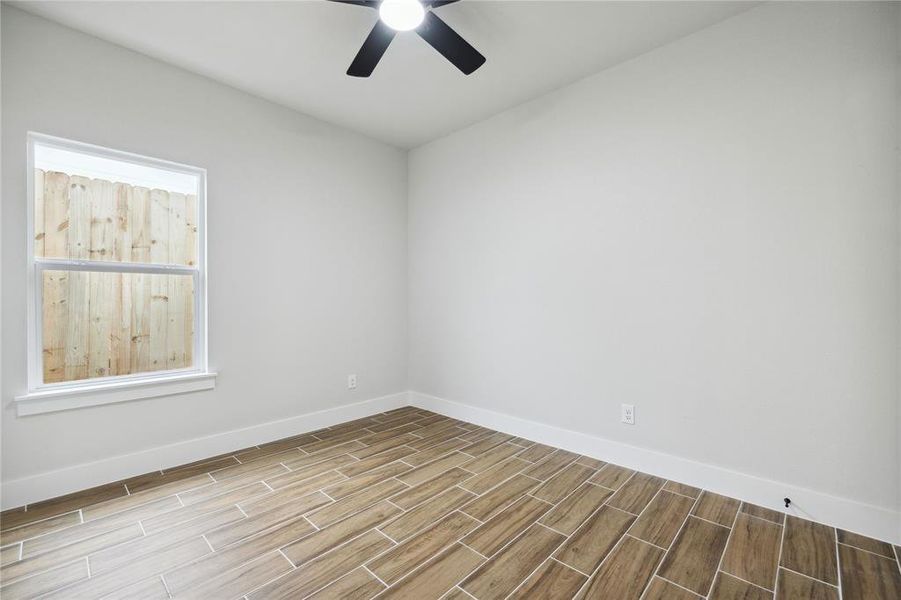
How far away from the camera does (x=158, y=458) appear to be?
272cm

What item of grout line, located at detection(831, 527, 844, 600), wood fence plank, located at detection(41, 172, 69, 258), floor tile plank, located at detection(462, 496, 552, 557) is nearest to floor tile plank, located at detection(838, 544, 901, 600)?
grout line, located at detection(831, 527, 844, 600)

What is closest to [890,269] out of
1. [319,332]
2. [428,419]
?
[428,419]

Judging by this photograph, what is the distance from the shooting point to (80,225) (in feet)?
8.39

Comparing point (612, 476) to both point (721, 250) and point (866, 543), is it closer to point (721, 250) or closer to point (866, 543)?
point (866, 543)

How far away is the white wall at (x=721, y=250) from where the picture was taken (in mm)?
2012

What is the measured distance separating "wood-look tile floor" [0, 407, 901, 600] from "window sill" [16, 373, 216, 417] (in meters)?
0.52

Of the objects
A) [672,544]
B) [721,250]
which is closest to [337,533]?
[672,544]

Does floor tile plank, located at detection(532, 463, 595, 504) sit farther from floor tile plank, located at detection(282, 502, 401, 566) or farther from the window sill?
the window sill

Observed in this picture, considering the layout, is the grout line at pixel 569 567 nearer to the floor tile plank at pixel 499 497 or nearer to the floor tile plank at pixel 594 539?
the floor tile plank at pixel 594 539

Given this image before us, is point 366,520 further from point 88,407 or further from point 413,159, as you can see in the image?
point 413,159

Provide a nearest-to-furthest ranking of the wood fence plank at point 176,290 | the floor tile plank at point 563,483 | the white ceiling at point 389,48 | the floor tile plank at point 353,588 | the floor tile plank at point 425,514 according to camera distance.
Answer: the floor tile plank at point 353,588
the floor tile plank at point 425,514
the white ceiling at point 389,48
the floor tile plank at point 563,483
the wood fence plank at point 176,290

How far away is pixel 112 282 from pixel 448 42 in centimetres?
259

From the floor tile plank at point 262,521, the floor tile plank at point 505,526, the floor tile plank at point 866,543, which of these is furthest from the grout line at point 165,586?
the floor tile plank at point 866,543

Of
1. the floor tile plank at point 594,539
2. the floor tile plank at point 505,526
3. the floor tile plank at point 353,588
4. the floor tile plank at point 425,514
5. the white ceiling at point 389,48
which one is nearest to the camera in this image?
the floor tile plank at point 353,588
